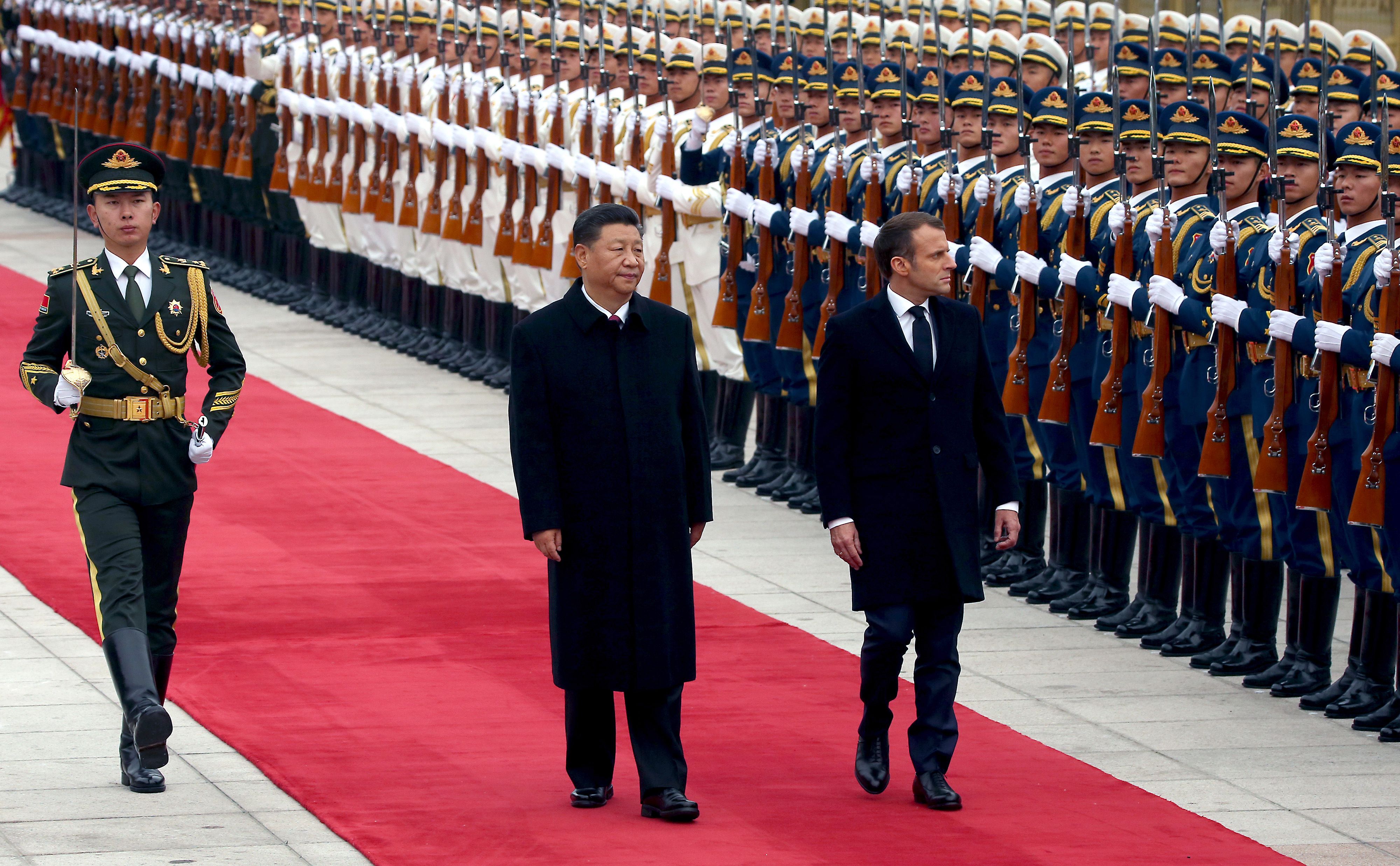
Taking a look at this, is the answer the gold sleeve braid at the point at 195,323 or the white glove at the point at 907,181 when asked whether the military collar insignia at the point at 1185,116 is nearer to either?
the white glove at the point at 907,181

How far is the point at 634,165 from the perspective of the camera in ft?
38.8

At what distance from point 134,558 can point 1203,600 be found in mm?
3536

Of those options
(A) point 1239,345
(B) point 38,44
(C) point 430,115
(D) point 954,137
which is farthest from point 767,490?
(B) point 38,44

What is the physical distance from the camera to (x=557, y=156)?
41.2ft

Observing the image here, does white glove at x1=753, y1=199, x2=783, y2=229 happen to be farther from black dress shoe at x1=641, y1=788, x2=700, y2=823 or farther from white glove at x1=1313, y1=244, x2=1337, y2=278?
black dress shoe at x1=641, y1=788, x2=700, y2=823

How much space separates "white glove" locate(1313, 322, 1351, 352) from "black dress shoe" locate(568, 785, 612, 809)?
94.6 inches

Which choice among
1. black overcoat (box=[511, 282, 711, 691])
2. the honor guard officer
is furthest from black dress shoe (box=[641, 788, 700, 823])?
the honor guard officer

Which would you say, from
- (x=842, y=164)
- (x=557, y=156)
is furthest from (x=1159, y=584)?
(x=557, y=156)

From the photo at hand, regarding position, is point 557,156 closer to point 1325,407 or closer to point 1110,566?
point 1110,566

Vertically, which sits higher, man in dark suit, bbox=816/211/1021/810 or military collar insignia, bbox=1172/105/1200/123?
military collar insignia, bbox=1172/105/1200/123

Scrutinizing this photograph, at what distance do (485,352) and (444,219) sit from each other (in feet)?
2.49

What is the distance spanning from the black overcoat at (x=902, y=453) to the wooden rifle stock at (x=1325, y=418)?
130 centimetres

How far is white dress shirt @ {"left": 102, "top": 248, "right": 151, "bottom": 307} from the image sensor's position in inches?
242

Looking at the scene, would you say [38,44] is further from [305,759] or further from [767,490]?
[305,759]
